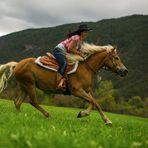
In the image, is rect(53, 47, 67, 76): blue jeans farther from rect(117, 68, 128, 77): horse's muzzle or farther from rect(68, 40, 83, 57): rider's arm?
rect(117, 68, 128, 77): horse's muzzle

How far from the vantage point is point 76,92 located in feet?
50.3

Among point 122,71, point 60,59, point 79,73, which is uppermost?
point 60,59

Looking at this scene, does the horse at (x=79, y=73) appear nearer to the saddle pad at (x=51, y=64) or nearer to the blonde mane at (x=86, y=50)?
the blonde mane at (x=86, y=50)

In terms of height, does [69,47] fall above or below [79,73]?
above

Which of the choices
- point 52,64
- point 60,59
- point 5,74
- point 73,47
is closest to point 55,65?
point 52,64

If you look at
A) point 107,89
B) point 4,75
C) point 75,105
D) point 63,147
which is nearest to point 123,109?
point 107,89

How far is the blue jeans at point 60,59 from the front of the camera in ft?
50.9

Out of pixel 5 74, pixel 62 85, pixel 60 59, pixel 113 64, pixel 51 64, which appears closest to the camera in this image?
pixel 62 85

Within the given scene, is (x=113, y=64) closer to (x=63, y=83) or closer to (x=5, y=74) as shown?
(x=63, y=83)

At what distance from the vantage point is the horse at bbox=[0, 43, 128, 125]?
15.5 m

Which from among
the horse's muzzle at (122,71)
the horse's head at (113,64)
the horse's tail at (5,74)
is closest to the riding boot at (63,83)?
the horse's head at (113,64)

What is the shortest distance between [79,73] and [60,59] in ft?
2.87

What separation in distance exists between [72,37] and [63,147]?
1045 cm

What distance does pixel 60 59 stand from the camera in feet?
51.8
